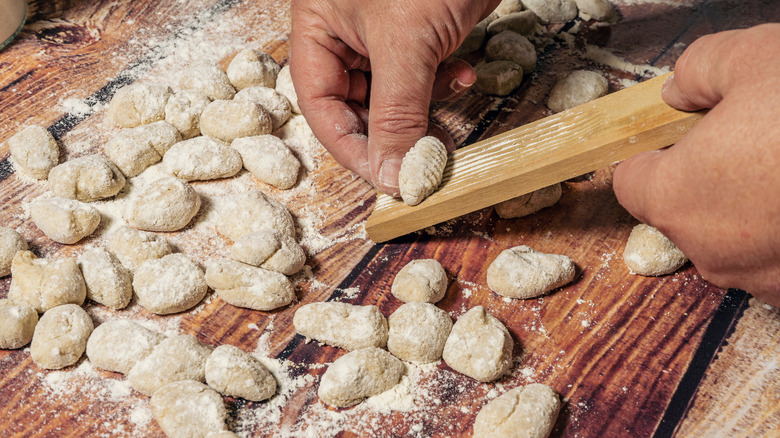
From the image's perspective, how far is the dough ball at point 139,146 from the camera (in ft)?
4.45

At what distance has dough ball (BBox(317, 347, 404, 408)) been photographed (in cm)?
102

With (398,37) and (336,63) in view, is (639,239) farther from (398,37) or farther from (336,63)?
(336,63)

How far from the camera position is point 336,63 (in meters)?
1.34

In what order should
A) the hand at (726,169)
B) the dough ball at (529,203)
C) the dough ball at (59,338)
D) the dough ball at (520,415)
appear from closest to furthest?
the hand at (726,169) < the dough ball at (520,415) < the dough ball at (59,338) < the dough ball at (529,203)

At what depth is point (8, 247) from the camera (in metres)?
1.19

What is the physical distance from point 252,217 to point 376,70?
0.38m

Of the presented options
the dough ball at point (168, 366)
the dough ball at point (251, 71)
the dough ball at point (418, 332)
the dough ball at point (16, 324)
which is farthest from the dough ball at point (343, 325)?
the dough ball at point (251, 71)

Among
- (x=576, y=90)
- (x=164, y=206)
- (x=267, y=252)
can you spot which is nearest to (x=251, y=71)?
(x=164, y=206)

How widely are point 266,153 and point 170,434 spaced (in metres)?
0.61

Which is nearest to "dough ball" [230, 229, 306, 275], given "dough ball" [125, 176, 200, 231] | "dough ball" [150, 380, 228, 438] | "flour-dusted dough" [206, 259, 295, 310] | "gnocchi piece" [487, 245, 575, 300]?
"flour-dusted dough" [206, 259, 295, 310]

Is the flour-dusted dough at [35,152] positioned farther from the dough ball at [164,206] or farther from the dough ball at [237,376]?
the dough ball at [237,376]

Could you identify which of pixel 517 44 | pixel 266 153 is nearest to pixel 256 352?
pixel 266 153

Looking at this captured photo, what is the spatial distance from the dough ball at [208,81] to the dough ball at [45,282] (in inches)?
21.1

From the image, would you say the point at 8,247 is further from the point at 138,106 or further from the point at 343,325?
the point at 343,325
